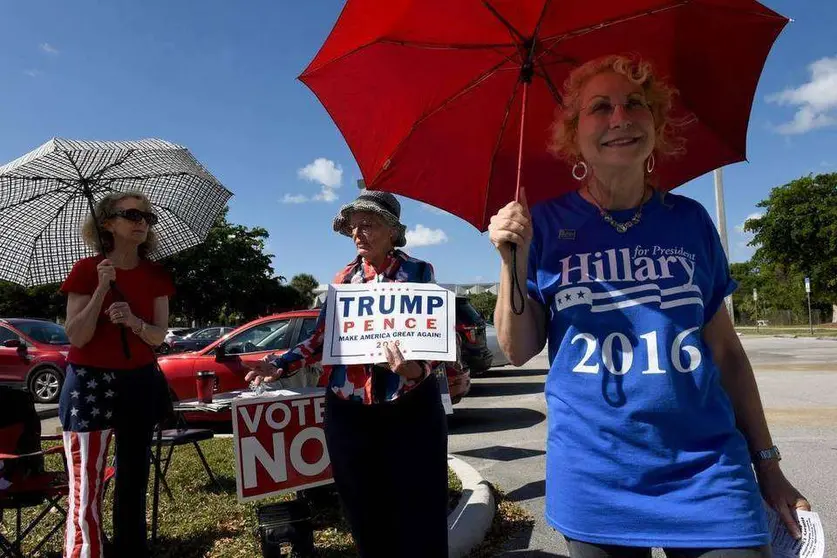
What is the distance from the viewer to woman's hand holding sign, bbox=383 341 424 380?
245 centimetres

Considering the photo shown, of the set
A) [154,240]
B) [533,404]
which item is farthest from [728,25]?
[533,404]

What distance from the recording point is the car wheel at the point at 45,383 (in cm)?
1247

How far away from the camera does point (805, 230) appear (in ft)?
139

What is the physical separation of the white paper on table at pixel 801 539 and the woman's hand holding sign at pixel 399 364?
1.34 meters

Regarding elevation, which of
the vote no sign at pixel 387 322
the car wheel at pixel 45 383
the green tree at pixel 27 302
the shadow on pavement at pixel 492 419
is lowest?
the shadow on pavement at pixel 492 419

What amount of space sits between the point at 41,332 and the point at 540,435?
1137cm

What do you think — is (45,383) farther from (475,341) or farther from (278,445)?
(278,445)

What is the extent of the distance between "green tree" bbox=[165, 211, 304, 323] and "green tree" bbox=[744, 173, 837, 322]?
36.6 meters

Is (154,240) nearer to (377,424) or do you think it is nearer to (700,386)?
(377,424)

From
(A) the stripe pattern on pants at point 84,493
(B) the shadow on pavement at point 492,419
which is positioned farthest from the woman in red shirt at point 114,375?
(B) the shadow on pavement at point 492,419

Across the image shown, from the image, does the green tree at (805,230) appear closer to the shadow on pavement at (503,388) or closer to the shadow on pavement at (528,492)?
the shadow on pavement at (503,388)

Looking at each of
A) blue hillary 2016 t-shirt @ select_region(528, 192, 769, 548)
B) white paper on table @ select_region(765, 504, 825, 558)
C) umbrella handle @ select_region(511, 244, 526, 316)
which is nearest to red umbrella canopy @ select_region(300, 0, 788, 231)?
blue hillary 2016 t-shirt @ select_region(528, 192, 769, 548)

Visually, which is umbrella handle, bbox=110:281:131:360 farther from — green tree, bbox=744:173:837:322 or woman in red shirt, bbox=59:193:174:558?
green tree, bbox=744:173:837:322

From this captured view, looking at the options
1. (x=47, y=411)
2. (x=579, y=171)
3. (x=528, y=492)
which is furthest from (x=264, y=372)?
(x=47, y=411)
